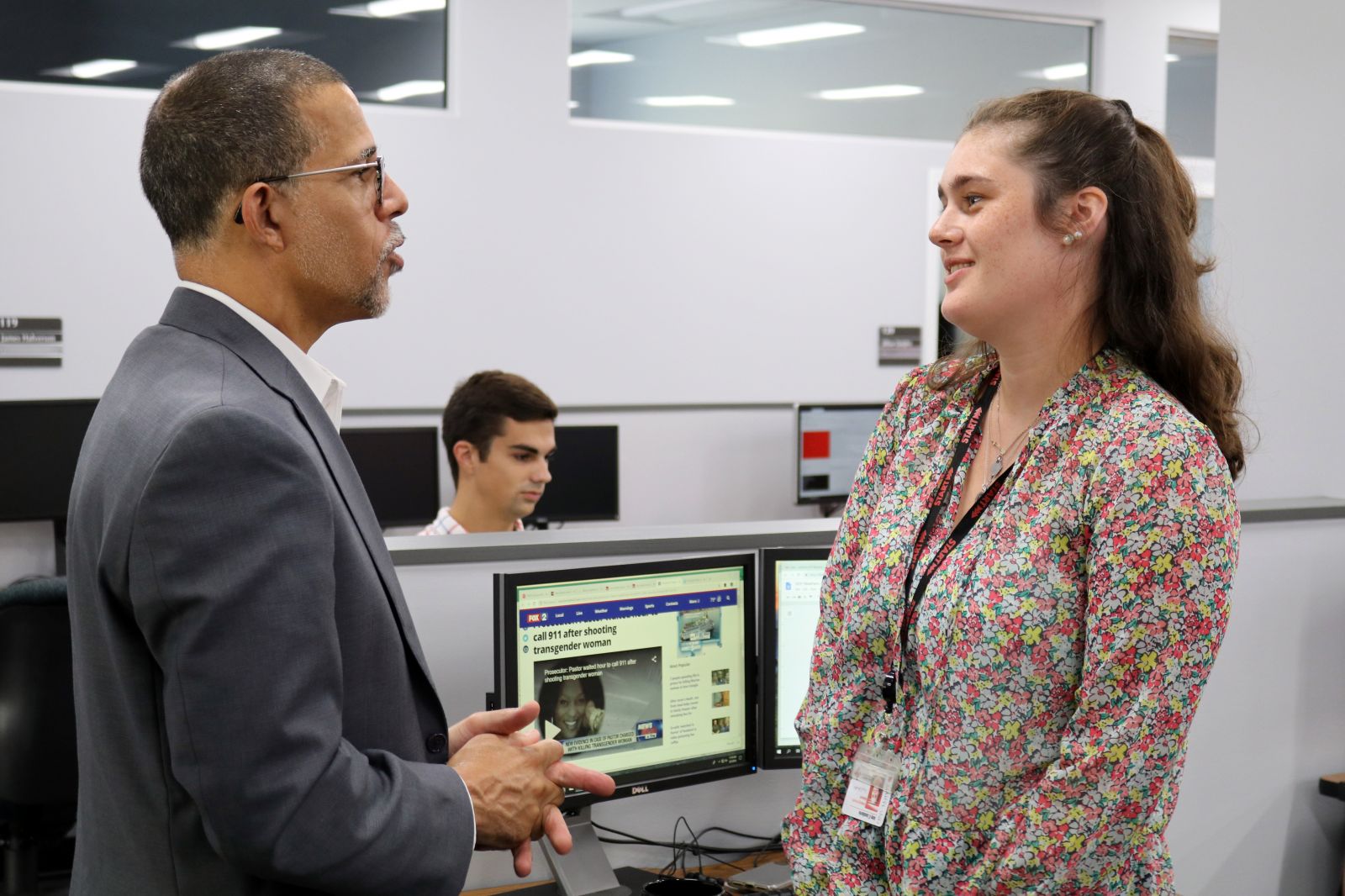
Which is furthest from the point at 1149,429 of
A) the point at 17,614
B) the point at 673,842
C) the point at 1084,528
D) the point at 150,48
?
the point at 150,48

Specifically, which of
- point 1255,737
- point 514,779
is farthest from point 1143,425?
point 1255,737

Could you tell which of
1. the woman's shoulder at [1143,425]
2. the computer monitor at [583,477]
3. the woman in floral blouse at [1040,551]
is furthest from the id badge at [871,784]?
the computer monitor at [583,477]

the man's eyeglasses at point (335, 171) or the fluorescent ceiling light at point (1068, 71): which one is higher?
the fluorescent ceiling light at point (1068, 71)

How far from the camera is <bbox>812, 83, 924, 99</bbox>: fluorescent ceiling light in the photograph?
572 centimetres

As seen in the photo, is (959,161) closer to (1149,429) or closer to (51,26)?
(1149,429)

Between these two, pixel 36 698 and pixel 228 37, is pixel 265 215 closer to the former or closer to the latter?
pixel 36 698

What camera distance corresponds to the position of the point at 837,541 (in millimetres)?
1616

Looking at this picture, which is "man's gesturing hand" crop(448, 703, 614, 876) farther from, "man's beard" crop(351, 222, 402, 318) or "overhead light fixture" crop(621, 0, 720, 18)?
"overhead light fixture" crop(621, 0, 720, 18)

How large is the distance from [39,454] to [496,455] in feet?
5.14

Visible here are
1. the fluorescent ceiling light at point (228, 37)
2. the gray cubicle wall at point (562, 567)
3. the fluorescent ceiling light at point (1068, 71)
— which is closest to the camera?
the gray cubicle wall at point (562, 567)

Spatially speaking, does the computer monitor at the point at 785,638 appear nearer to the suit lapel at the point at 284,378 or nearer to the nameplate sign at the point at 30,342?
the suit lapel at the point at 284,378

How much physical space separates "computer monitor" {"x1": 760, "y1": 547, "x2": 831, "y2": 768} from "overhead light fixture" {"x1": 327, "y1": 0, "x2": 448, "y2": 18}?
3.52m

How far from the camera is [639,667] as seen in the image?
1993 mm

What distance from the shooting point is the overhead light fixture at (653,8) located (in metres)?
5.30
